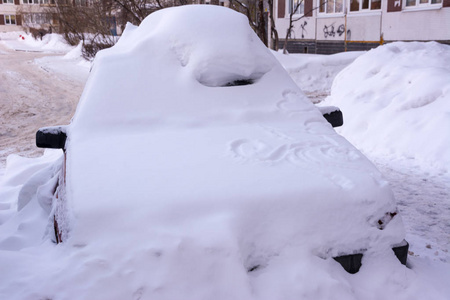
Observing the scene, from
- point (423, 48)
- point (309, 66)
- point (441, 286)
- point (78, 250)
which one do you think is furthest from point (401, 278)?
point (309, 66)

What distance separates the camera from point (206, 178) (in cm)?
217

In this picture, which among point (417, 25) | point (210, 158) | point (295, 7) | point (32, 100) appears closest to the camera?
point (210, 158)

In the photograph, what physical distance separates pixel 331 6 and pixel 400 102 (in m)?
13.4

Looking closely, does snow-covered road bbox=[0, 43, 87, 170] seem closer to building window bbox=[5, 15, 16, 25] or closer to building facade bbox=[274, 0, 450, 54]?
building facade bbox=[274, 0, 450, 54]

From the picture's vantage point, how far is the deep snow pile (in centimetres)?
552

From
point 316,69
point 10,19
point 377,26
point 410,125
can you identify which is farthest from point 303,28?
point 10,19

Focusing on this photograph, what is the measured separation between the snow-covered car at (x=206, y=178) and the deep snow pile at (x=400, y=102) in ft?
9.78

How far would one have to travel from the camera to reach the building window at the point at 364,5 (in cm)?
1642

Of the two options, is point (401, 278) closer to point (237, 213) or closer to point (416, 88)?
point (237, 213)

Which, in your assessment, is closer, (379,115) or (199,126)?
(199,126)

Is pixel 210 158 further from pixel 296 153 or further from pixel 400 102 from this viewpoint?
pixel 400 102

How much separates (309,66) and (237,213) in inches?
469

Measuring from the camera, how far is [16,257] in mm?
2039

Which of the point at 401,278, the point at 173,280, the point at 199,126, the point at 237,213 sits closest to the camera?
the point at 173,280
